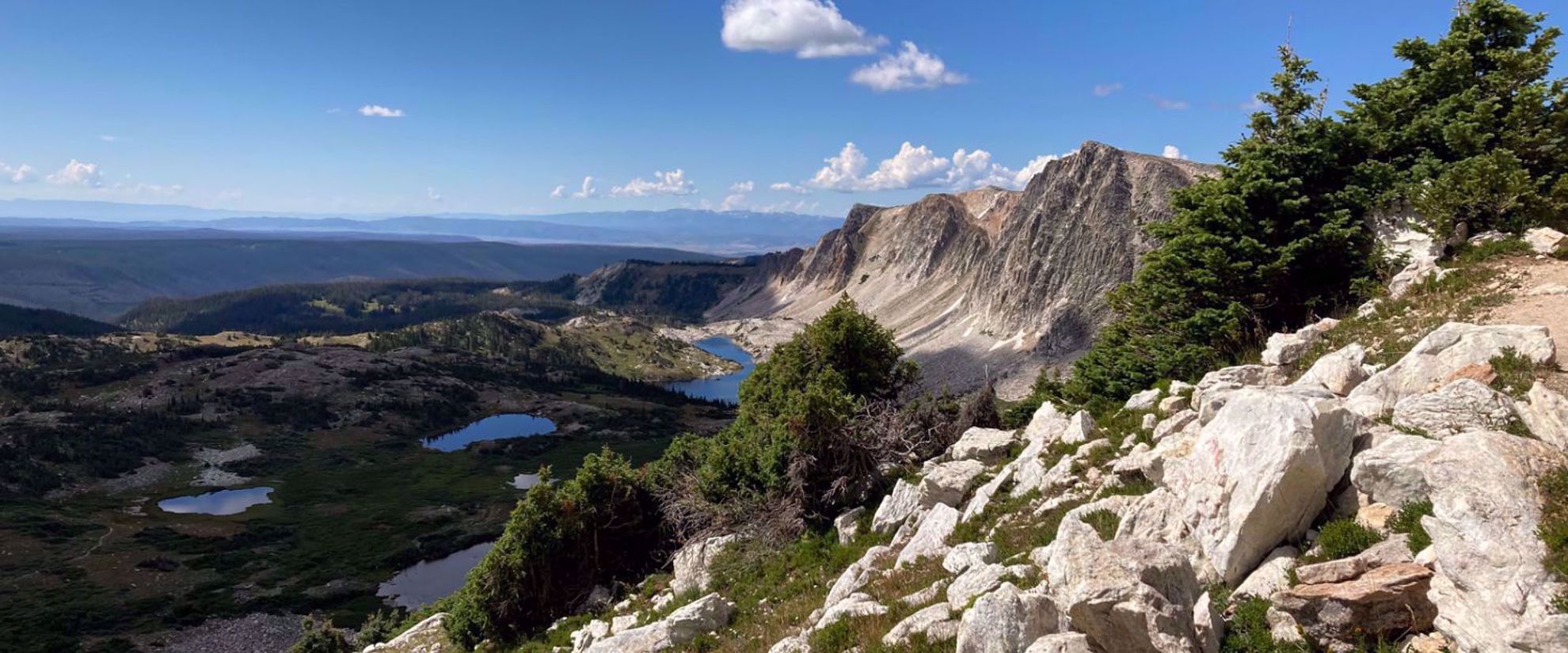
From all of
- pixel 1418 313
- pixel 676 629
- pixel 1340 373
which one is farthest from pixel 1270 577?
pixel 676 629

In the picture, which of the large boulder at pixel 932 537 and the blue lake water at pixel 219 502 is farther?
the blue lake water at pixel 219 502

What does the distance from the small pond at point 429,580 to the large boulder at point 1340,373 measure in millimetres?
84398

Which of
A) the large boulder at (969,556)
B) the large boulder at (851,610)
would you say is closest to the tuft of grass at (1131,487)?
the large boulder at (969,556)

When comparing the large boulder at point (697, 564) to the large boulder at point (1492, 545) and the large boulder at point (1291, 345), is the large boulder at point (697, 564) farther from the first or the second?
the large boulder at point (1492, 545)

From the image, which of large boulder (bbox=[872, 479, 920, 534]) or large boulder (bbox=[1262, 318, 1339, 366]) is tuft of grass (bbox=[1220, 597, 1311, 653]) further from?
large boulder (bbox=[1262, 318, 1339, 366])

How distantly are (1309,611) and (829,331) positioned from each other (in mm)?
30365

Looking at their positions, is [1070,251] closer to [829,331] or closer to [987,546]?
[829,331]

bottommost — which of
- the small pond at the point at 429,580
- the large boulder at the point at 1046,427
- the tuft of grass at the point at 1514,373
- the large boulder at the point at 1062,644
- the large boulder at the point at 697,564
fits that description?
the small pond at the point at 429,580

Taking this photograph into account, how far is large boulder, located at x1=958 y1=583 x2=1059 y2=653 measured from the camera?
35.2 ft

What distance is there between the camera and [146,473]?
5551 inches

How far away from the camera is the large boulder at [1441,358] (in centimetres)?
1417

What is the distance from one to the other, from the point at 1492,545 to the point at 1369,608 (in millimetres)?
1559

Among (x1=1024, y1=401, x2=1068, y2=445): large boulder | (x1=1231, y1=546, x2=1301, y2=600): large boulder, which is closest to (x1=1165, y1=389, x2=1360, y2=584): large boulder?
(x1=1231, y1=546, x2=1301, y2=600): large boulder

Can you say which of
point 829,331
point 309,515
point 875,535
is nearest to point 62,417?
point 309,515
